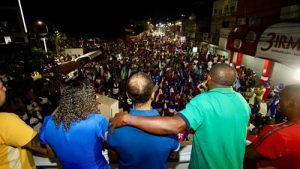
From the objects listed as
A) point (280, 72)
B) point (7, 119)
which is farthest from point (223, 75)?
point (280, 72)

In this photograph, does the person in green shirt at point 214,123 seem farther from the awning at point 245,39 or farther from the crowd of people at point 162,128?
the awning at point 245,39

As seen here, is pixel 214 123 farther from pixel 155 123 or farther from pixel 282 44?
pixel 282 44

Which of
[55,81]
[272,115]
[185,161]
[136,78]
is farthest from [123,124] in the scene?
[55,81]

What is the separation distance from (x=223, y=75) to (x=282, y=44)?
10.6 metres

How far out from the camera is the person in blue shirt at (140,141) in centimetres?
192

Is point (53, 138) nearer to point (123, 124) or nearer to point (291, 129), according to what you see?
point (123, 124)

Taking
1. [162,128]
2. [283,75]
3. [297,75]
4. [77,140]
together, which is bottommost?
[283,75]

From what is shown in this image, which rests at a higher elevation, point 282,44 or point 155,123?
point 155,123

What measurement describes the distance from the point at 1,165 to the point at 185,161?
202cm

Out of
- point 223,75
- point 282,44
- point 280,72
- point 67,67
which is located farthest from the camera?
point 67,67

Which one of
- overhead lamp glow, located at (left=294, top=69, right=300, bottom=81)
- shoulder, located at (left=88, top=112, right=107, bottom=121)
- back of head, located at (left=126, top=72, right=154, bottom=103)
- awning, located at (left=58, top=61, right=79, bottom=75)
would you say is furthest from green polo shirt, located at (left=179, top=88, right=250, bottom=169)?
awning, located at (left=58, top=61, right=79, bottom=75)

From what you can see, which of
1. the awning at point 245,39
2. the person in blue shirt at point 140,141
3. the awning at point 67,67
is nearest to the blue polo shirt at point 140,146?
the person in blue shirt at point 140,141

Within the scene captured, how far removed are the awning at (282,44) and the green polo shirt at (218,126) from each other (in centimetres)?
965

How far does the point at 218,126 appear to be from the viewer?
6.75 ft
